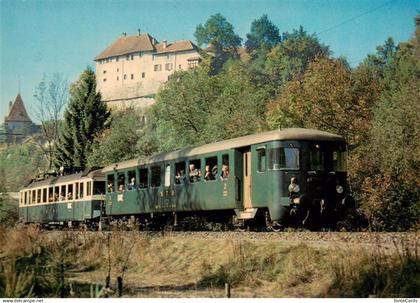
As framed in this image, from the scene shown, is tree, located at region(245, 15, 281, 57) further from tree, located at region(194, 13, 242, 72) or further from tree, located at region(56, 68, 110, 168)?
tree, located at region(56, 68, 110, 168)

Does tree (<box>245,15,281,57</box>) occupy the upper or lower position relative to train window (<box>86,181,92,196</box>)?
upper

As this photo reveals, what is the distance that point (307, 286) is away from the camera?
12727 mm

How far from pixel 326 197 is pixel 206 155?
16.0ft

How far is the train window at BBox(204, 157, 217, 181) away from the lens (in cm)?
2220

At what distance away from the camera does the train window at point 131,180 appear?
2822cm

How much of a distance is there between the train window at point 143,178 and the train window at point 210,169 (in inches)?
201

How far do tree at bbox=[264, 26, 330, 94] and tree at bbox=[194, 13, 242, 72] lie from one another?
10.7 m

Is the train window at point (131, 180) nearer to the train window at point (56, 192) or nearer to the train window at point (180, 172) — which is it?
the train window at point (180, 172)

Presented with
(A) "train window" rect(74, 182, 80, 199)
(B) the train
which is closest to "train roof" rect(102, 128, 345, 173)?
(B) the train

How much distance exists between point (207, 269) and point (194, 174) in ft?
27.0

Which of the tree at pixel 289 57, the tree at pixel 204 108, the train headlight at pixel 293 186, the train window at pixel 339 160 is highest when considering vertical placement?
Answer: the tree at pixel 289 57

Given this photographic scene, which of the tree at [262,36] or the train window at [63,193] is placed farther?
the tree at [262,36]

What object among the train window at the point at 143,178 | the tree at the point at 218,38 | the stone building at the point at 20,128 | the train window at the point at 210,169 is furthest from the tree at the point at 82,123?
the tree at the point at 218,38

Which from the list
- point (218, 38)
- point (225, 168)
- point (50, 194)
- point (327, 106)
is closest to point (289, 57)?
point (218, 38)
